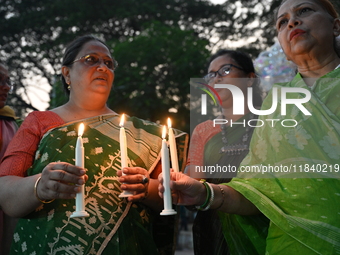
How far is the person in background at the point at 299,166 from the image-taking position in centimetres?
178

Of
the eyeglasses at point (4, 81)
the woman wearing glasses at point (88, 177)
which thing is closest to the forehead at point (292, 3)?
the woman wearing glasses at point (88, 177)

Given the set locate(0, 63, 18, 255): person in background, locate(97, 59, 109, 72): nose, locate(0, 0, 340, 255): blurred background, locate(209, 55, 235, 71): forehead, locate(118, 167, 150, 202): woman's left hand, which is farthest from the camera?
locate(0, 0, 340, 255): blurred background

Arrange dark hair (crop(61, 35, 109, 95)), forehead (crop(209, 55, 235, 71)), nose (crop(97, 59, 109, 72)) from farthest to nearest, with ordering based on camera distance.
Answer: forehead (crop(209, 55, 235, 71)) → dark hair (crop(61, 35, 109, 95)) → nose (crop(97, 59, 109, 72))

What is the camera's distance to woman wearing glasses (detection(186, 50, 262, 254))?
2914 mm

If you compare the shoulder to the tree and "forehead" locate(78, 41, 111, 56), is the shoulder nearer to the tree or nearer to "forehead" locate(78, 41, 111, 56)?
"forehead" locate(78, 41, 111, 56)

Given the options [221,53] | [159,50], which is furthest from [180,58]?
Answer: [221,53]

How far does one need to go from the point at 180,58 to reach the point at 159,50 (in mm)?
877

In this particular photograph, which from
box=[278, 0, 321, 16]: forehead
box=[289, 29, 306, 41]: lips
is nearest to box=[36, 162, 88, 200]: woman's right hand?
box=[289, 29, 306, 41]: lips

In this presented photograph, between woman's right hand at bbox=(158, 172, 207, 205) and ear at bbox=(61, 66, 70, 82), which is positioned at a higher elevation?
ear at bbox=(61, 66, 70, 82)

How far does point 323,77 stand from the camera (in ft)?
6.59

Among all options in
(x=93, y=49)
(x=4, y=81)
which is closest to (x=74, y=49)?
(x=93, y=49)

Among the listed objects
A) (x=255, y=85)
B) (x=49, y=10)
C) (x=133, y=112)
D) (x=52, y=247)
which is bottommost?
(x=52, y=247)

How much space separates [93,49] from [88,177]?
3.06 ft

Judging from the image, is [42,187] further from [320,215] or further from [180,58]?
[180,58]
